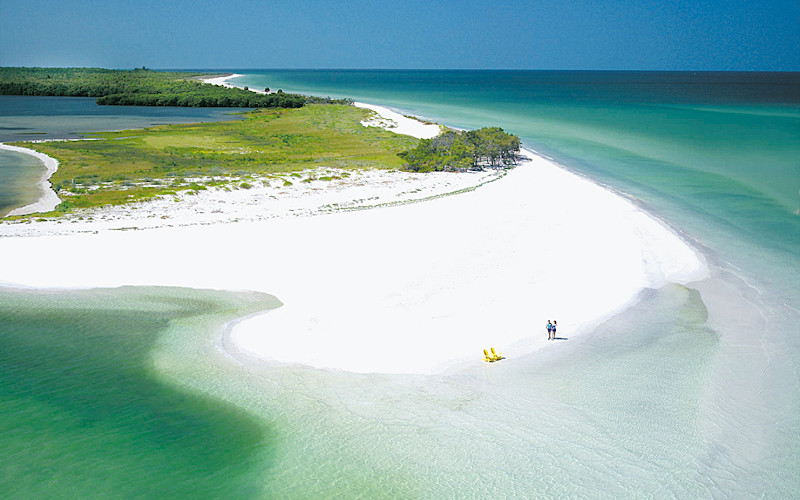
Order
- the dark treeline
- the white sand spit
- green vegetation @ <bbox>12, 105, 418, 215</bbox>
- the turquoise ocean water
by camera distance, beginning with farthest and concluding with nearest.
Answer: the dark treeline, green vegetation @ <bbox>12, 105, 418, 215</bbox>, the white sand spit, the turquoise ocean water

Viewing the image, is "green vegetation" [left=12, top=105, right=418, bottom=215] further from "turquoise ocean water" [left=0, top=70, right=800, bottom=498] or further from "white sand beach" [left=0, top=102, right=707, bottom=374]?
"turquoise ocean water" [left=0, top=70, right=800, bottom=498]

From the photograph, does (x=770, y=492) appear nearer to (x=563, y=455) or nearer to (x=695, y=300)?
(x=563, y=455)

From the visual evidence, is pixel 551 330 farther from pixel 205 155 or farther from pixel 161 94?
pixel 161 94

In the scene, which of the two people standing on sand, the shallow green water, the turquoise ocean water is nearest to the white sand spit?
the two people standing on sand

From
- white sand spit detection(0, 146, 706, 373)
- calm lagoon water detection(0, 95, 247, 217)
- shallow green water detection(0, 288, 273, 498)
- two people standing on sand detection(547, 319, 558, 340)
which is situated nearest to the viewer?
shallow green water detection(0, 288, 273, 498)

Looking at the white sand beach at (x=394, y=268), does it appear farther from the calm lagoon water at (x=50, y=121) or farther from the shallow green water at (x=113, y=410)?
the calm lagoon water at (x=50, y=121)

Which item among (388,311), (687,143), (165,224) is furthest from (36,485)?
(687,143)

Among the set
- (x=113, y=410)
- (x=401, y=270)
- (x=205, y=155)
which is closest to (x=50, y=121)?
(x=205, y=155)
